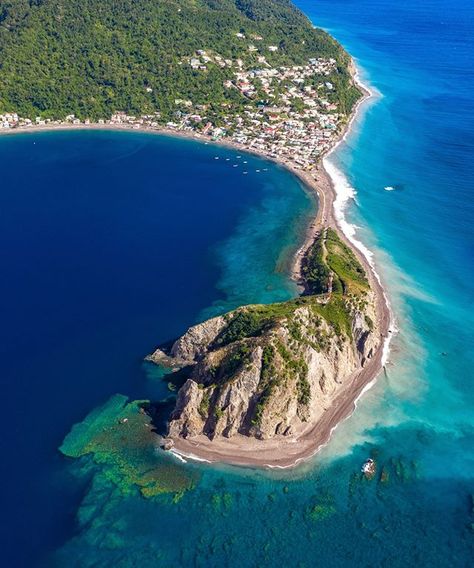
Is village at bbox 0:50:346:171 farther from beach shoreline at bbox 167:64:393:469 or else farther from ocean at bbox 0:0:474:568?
beach shoreline at bbox 167:64:393:469

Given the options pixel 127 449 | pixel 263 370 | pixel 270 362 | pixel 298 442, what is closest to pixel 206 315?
pixel 270 362

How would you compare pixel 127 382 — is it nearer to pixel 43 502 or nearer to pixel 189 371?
pixel 189 371

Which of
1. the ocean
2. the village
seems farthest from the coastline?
the village

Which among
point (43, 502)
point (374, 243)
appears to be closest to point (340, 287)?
point (374, 243)

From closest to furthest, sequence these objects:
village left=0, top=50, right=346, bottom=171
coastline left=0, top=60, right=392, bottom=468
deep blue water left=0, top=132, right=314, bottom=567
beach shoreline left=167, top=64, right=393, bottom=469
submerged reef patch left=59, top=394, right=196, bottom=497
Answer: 1. submerged reef patch left=59, top=394, right=196, bottom=497
2. beach shoreline left=167, top=64, right=393, bottom=469
3. coastline left=0, top=60, right=392, bottom=468
4. deep blue water left=0, top=132, right=314, bottom=567
5. village left=0, top=50, right=346, bottom=171

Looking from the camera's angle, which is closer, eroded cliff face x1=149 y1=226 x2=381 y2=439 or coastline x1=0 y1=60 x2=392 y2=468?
coastline x1=0 y1=60 x2=392 y2=468

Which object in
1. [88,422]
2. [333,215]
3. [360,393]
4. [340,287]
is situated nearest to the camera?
[88,422]
